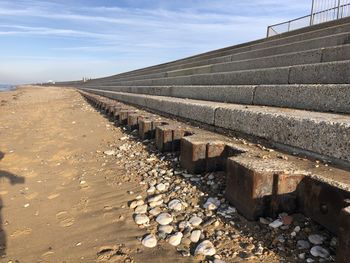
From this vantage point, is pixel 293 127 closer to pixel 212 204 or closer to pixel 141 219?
pixel 212 204

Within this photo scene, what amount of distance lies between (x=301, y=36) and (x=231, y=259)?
7311 mm

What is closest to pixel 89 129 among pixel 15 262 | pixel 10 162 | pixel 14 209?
pixel 10 162

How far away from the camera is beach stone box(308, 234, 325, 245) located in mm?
2355

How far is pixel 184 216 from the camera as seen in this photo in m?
3.18

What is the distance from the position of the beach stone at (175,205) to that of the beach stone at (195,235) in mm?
499

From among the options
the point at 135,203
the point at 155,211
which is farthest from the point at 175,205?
the point at 135,203

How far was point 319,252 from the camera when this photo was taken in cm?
227

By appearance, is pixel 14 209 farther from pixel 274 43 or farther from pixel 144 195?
pixel 274 43

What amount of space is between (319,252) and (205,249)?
2.84 feet

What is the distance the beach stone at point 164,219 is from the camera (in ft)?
10.2

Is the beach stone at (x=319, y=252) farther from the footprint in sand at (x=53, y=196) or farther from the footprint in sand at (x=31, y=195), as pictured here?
the footprint in sand at (x=31, y=195)

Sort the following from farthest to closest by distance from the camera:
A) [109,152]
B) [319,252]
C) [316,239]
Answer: [109,152] → [316,239] → [319,252]

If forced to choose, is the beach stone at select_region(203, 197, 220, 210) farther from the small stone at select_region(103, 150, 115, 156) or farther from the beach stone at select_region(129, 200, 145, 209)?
the small stone at select_region(103, 150, 115, 156)

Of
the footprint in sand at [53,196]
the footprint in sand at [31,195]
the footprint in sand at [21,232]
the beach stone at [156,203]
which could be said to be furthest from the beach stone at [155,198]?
the footprint in sand at [31,195]
